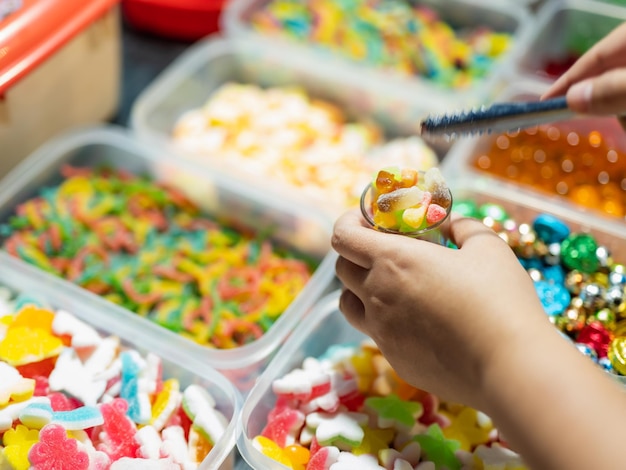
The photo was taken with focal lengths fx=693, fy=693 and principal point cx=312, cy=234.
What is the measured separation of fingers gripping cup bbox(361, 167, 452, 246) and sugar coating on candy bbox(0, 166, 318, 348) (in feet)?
1.26

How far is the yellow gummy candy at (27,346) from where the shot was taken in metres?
0.87

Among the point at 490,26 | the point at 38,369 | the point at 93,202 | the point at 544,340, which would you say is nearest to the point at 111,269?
the point at 93,202

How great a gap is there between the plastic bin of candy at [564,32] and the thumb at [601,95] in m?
0.67

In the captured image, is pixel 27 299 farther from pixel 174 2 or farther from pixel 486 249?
pixel 174 2

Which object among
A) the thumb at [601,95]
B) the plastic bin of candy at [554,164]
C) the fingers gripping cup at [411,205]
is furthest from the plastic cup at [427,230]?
the plastic bin of candy at [554,164]

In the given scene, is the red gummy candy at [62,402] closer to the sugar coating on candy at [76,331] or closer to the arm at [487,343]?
the sugar coating on candy at [76,331]

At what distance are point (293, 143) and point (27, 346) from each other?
0.68 m

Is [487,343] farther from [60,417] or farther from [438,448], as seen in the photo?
[60,417]

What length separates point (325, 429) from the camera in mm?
820

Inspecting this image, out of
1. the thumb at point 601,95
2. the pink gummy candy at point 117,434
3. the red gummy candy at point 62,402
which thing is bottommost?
the red gummy candy at point 62,402

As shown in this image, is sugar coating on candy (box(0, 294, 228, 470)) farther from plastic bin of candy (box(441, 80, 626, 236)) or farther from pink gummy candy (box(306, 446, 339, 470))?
plastic bin of candy (box(441, 80, 626, 236))

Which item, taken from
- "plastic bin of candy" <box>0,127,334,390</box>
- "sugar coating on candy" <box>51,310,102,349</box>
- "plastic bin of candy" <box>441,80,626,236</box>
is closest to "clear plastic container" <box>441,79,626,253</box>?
"plastic bin of candy" <box>441,80,626,236</box>

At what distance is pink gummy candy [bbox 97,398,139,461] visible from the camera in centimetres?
81

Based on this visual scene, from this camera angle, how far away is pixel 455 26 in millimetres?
1650
